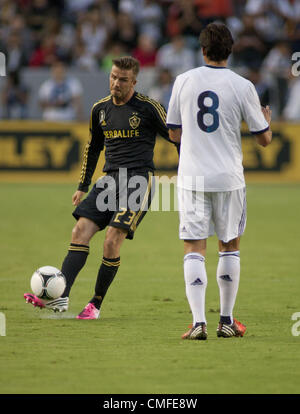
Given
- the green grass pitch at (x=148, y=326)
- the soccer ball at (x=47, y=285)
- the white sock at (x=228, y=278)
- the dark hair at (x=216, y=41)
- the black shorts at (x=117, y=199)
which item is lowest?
the green grass pitch at (x=148, y=326)

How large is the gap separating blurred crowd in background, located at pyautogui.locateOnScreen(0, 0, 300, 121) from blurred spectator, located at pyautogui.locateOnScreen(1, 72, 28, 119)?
22 millimetres

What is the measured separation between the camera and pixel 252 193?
18438 mm

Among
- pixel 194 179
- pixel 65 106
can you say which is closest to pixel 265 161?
pixel 65 106

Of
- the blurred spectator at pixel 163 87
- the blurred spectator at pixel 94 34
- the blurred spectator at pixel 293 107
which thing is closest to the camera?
the blurred spectator at pixel 163 87

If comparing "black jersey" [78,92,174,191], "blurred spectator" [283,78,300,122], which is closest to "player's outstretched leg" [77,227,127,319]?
"black jersey" [78,92,174,191]

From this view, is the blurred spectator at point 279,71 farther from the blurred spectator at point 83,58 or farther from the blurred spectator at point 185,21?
the blurred spectator at point 83,58

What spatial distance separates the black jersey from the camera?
7.80 m

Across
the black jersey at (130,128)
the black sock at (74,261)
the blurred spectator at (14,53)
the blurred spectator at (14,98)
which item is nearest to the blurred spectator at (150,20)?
the blurred spectator at (14,53)

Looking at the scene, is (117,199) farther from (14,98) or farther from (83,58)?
(83,58)

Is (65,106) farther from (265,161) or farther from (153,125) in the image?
(153,125)

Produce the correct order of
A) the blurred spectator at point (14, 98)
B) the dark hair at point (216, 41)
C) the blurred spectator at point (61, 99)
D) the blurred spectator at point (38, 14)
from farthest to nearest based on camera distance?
the blurred spectator at point (38, 14)
the blurred spectator at point (14, 98)
the blurred spectator at point (61, 99)
the dark hair at point (216, 41)

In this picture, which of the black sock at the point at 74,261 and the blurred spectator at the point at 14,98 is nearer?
the black sock at the point at 74,261

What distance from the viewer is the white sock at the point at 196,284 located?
654cm

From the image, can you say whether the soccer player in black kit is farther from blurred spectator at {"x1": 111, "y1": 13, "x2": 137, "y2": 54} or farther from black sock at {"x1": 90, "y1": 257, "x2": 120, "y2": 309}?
blurred spectator at {"x1": 111, "y1": 13, "x2": 137, "y2": 54}
